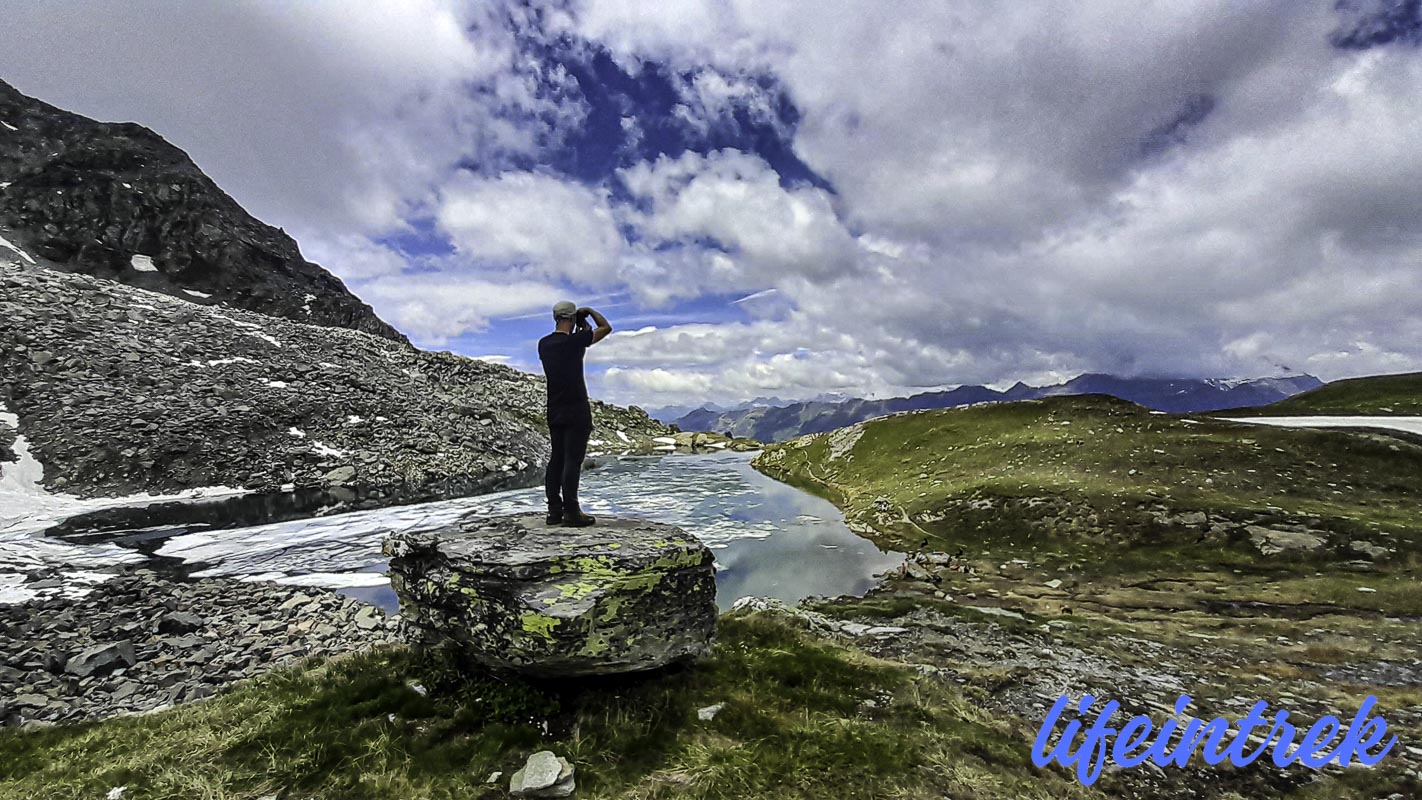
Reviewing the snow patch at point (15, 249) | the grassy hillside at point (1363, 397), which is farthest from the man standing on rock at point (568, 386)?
the snow patch at point (15, 249)

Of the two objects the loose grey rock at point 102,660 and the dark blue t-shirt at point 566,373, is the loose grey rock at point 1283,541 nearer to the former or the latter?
the dark blue t-shirt at point 566,373

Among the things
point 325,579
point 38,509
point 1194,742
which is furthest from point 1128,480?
point 38,509

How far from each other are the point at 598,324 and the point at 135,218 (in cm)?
18065

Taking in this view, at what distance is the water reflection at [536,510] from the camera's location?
26.0 meters

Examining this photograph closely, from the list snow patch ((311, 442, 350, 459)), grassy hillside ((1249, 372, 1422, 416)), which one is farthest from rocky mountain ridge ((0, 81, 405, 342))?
grassy hillside ((1249, 372, 1422, 416))

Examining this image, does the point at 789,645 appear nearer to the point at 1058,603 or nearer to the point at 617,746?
the point at 617,746

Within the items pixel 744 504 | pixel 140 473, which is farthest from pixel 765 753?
pixel 140 473

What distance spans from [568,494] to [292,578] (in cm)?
2067

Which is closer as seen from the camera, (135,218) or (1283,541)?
(1283,541)

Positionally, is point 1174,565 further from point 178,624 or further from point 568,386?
point 178,624

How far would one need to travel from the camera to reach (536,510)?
21500 millimetres

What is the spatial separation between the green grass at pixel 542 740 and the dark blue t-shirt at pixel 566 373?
508 centimetres

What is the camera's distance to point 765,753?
829 cm

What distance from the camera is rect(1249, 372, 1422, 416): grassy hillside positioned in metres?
67.9
